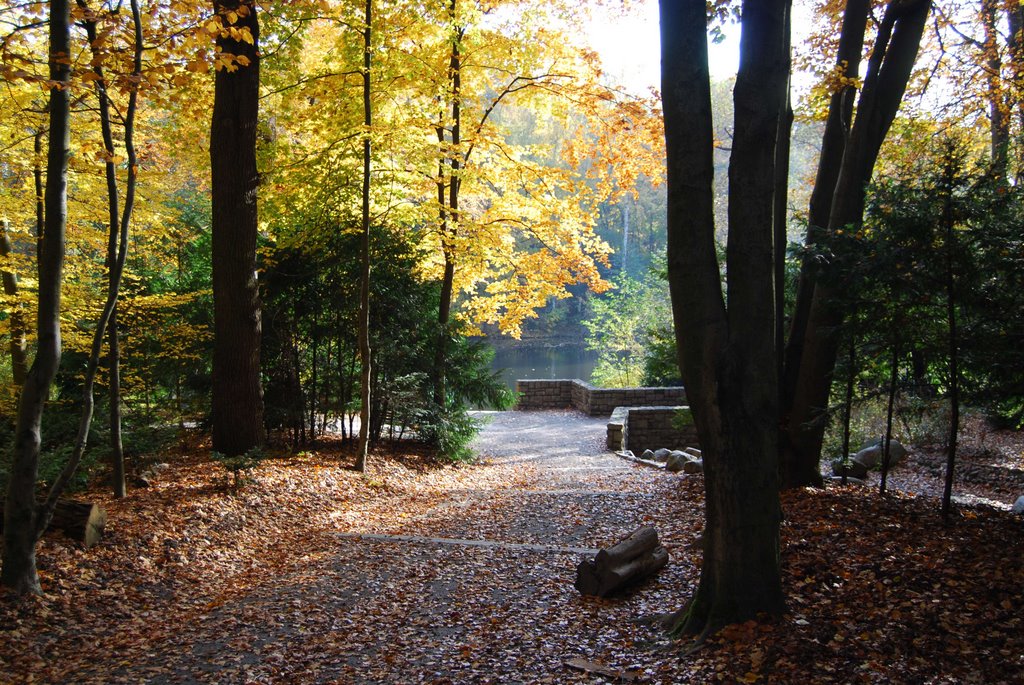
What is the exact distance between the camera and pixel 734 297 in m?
3.98

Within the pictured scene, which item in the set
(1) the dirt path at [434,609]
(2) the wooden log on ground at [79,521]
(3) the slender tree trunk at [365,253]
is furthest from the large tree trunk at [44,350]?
(3) the slender tree trunk at [365,253]

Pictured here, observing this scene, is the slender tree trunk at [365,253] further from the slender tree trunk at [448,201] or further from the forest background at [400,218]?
the slender tree trunk at [448,201]

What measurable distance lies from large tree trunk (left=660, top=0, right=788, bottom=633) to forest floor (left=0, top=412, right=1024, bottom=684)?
1.28 ft

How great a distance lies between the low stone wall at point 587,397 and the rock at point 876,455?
552cm

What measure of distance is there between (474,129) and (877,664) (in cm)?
1048

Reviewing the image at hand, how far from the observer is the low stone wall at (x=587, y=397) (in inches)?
694

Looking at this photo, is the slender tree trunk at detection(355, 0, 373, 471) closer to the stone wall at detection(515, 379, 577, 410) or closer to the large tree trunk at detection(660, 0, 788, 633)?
the large tree trunk at detection(660, 0, 788, 633)

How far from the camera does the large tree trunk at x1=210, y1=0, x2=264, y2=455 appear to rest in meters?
8.38

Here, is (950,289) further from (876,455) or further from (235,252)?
(235,252)

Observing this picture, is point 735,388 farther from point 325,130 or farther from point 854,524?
point 325,130

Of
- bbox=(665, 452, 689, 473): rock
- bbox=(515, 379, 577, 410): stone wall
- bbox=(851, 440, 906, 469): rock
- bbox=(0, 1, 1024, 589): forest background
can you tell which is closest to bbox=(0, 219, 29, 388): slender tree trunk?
bbox=(0, 1, 1024, 589): forest background

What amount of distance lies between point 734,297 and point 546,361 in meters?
39.9

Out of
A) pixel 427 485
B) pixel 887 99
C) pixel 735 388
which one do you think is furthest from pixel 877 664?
pixel 427 485

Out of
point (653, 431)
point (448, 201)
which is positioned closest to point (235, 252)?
point (448, 201)
